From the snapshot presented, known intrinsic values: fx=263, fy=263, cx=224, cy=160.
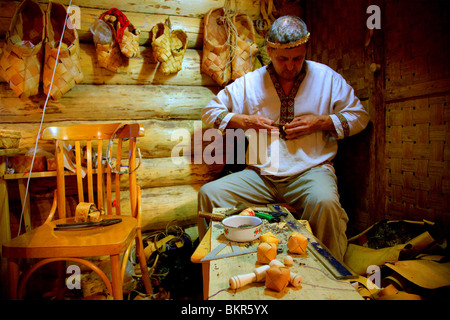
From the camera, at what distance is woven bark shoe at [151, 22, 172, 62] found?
2554mm

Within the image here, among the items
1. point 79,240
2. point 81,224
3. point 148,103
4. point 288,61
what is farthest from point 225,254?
point 148,103

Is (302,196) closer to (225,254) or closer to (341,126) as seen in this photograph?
(341,126)

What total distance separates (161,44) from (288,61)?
1.23 m

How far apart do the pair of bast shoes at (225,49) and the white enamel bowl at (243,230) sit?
191 centimetres

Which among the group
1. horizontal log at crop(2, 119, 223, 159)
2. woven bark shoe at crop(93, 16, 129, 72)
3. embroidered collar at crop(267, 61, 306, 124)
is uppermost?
woven bark shoe at crop(93, 16, 129, 72)

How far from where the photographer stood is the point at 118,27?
2.46 meters

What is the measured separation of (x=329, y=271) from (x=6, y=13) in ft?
10.5

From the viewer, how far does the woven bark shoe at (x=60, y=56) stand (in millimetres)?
2273

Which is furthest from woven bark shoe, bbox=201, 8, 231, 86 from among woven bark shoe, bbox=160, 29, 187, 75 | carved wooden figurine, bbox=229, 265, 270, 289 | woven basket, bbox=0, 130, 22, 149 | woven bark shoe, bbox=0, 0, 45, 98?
carved wooden figurine, bbox=229, 265, 270, 289

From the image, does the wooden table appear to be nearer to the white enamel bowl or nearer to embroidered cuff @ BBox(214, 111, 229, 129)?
the white enamel bowl

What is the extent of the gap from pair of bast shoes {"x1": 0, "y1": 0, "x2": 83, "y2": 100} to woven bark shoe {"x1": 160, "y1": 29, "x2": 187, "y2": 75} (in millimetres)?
795

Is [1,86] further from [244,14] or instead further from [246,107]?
[244,14]

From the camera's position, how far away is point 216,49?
9.11ft
